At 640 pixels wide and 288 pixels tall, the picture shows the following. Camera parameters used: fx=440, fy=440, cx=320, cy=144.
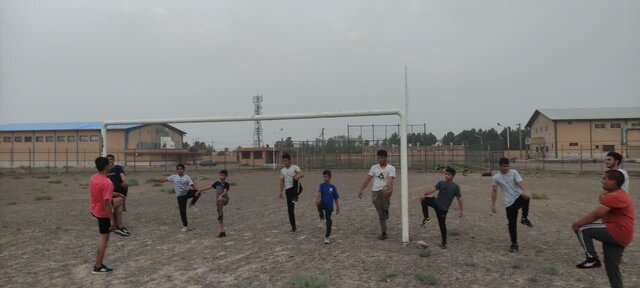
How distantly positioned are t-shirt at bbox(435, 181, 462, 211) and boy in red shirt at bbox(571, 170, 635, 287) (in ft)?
10.2

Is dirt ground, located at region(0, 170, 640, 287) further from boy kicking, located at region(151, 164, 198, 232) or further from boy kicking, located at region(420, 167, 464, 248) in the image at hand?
boy kicking, located at region(151, 164, 198, 232)

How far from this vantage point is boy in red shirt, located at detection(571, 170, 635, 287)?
183 inches

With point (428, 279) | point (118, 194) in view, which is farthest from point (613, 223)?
point (118, 194)

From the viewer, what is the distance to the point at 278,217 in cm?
1194

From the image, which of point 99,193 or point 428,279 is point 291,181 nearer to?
point 99,193

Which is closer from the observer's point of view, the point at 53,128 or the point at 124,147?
the point at 124,147

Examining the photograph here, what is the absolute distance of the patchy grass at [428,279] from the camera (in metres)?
5.88

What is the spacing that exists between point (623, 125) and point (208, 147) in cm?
5568

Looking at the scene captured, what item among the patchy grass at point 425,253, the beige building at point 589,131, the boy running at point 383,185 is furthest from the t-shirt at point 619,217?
the beige building at point 589,131

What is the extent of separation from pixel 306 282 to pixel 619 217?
3.67 m

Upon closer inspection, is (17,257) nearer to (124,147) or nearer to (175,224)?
(175,224)

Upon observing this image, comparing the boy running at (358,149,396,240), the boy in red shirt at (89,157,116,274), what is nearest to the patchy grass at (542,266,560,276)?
the boy running at (358,149,396,240)

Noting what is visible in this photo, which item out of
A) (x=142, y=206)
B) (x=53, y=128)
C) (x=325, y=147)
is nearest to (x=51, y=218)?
(x=142, y=206)

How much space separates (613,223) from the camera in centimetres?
468
